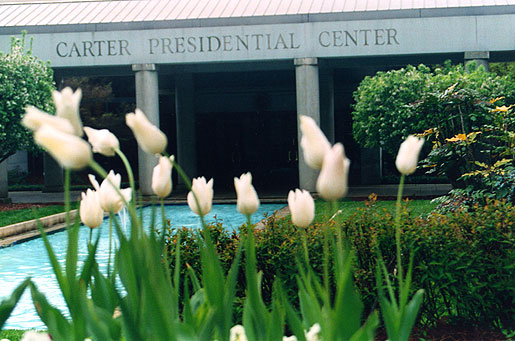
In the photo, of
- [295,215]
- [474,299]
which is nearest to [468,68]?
[474,299]

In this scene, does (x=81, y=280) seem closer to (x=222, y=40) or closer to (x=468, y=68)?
(x=468, y=68)

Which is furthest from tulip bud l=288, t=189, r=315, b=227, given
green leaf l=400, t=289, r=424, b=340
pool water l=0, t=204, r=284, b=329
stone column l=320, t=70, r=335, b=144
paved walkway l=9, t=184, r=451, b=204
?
stone column l=320, t=70, r=335, b=144

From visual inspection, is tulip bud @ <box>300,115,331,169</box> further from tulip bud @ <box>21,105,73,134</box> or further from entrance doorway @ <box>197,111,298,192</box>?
entrance doorway @ <box>197,111,298,192</box>

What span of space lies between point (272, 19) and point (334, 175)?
1702cm

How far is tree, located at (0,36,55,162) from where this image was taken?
16.0 metres

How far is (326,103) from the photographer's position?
22.2 m

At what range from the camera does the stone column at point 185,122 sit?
77.1 feet

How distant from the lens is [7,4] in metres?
22.7

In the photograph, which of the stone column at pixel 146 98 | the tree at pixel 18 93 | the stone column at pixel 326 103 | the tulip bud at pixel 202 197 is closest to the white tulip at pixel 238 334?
the tulip bud at pixel 202 197

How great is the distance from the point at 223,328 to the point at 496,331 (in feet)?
10.1

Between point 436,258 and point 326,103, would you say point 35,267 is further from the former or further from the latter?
point 326,103

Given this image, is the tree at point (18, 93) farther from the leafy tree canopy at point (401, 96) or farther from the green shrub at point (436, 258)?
the green shrub at point (436, 258)

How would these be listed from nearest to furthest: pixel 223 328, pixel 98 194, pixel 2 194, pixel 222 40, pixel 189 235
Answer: pixel 223 328 → pixel 98 194 → pixel 189 235 → pixel 222 40 → pixel 2 194

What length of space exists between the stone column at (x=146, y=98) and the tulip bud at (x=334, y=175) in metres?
17.4
